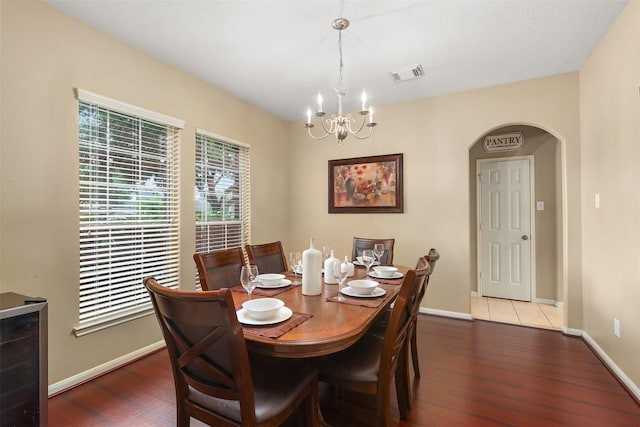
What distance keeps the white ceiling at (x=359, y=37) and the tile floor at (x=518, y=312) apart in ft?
8.79

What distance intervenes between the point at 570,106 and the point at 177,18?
3.70 metres

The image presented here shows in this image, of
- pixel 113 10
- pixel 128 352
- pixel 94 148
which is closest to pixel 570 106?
pixel 113 10

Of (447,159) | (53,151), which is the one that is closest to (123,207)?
(53,151)

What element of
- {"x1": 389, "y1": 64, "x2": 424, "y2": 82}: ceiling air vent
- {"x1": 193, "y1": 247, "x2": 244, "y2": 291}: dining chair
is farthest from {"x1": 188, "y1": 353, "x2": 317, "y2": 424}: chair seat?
{"x1": 389, "y1": 64, "x2": 424, "y2": 82}: ceiling air vent

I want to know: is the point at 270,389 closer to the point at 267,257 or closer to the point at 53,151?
the point at 267,257

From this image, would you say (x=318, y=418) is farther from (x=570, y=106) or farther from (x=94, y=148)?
(x=570, y=106)

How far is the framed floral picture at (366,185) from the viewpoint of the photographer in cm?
391

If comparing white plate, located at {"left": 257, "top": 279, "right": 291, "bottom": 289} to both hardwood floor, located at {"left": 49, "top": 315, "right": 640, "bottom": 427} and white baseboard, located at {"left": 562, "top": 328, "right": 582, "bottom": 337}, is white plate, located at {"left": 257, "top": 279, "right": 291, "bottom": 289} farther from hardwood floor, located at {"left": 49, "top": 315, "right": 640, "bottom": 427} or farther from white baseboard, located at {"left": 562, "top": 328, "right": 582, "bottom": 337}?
white baseboard, located at {"left": 562, "top": 328, "right": 582, "bottom": 337}

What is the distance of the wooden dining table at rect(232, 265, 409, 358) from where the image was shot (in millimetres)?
1215

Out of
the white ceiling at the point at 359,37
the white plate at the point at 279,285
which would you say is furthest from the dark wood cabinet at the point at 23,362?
the white ceiling at the point at 359,37

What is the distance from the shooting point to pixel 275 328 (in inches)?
52.7

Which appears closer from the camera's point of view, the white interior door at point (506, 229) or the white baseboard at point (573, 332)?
the white baseboard at point (573, 332)

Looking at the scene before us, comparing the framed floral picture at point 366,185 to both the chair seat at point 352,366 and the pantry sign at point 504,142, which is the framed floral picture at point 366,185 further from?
the chair seat at point 352,366

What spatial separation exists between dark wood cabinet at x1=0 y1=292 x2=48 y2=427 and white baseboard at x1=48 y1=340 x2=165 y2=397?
493 mm
